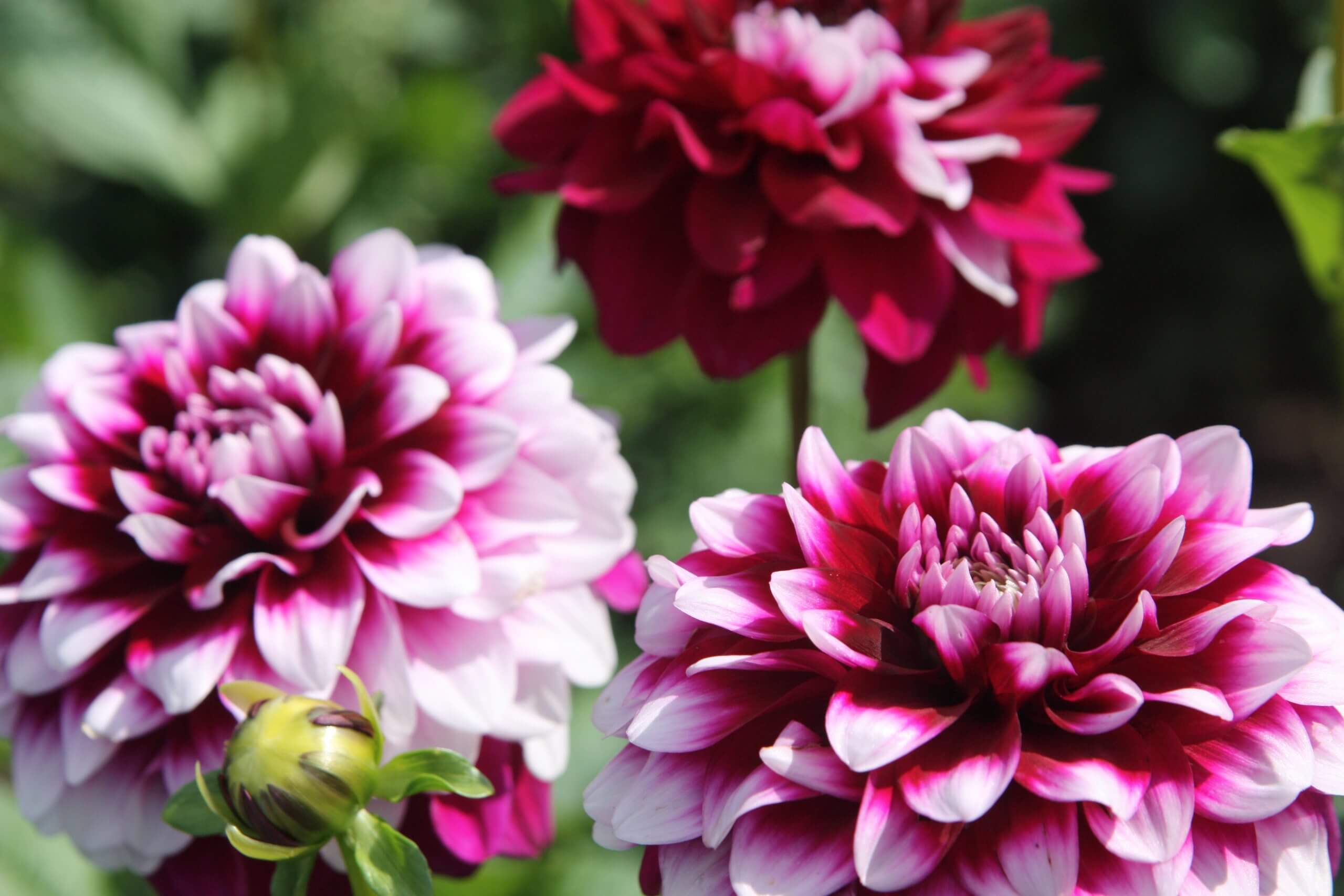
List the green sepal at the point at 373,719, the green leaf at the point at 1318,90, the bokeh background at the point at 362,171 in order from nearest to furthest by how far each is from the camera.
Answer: the green sepal at the point at 373,719
the green leaf at the point at 1318,90
the bokeh background at the point at 362,171

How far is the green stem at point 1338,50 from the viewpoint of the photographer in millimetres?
754

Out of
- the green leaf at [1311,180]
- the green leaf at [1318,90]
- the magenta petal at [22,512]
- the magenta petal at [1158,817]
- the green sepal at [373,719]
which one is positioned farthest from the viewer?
the green leaf at [1318,90]

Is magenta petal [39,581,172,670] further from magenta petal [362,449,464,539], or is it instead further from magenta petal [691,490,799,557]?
magenta petal [691,490,799,557]

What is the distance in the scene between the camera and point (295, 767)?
45 centimetres

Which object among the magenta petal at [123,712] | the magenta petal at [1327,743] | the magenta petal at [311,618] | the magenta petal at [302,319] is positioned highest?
the magenta petal at [302,319]

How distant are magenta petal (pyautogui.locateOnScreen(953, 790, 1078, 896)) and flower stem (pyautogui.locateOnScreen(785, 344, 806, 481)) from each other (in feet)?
1.17

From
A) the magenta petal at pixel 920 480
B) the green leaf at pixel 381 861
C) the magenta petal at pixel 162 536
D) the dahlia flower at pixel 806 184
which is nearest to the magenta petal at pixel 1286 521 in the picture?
the magenta petal at pixel 920 480

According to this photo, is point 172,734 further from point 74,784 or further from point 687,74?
point 687,74

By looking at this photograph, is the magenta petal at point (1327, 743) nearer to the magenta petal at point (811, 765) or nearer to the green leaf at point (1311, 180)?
the magenta petal at point (811, 765)

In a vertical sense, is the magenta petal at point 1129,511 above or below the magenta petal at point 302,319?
below

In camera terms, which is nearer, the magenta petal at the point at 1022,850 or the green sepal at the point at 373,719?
the magenta petal at the point at 1022,850

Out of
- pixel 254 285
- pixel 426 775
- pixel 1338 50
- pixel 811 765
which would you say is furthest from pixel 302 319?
pixel 1338 50

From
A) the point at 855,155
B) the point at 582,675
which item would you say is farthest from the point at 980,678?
the point at 855,155

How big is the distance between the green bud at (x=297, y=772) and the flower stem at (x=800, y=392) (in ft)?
1.12
